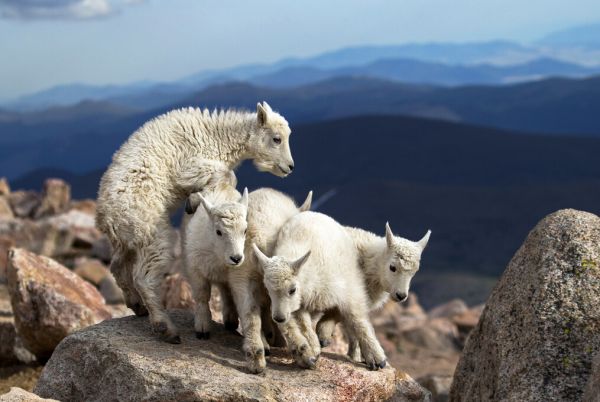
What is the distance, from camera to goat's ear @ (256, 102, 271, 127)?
11023 millimetres

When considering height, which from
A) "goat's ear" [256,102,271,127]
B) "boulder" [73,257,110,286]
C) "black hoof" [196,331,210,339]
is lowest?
"boulder" [73,257,110,286]

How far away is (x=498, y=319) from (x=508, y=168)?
132 meters

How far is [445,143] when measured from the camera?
153500 mm

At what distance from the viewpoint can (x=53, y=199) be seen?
38938mm

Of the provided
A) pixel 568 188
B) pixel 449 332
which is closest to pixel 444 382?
pixel 449 332

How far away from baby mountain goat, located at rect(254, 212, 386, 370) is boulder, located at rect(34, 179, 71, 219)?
2950 cm

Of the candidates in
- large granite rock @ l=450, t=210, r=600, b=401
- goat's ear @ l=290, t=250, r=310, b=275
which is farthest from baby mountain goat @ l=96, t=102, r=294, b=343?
large granite rock @ l=450, t=210, r=600, b=401

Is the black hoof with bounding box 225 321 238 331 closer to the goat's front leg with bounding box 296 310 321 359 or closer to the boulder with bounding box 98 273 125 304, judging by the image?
the goat's front leg with bounding box 296 310 321 359

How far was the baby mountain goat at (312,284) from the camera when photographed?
8.86m

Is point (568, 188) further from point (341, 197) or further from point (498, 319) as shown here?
point (498, 319)

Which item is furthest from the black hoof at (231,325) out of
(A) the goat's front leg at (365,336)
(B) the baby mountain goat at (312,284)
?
(A) the goat's front leg at (365,336)

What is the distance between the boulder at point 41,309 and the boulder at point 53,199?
879 inches

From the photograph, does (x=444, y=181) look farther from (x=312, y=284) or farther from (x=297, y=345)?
(x=297, y=345)

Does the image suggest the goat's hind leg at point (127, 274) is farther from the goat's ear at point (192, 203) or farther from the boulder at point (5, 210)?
the boulder at point (5, 210)
